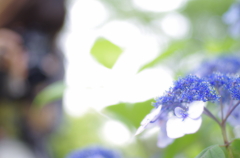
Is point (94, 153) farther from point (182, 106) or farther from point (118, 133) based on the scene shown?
point (118, 133)

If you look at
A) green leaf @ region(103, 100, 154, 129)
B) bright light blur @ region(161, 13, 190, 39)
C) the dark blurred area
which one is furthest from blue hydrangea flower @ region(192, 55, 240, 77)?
bright light blur @ region(161, 13, 190, 39)

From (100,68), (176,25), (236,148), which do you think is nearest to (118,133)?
(100,68)

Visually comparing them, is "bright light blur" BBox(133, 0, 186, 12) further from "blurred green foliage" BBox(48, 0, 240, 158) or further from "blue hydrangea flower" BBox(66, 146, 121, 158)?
"blue hydrangea flower" BBox(66, 146, 121, 158)

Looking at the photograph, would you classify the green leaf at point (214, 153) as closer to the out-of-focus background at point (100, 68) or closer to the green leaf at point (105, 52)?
the out-of-focus background at point (100, 68)

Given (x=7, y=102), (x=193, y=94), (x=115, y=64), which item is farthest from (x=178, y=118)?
(x=7, y=102)

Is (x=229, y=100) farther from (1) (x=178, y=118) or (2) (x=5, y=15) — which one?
(2) (x=5, y=15)

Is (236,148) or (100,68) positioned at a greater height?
(100,68)
